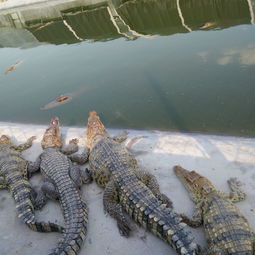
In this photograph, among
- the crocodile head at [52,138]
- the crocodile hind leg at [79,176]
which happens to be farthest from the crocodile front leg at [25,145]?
the crocodile hind leg at [79,176]

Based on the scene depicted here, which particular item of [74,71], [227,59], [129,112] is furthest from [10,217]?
[227,59]

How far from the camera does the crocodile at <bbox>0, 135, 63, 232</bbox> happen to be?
4.00 m

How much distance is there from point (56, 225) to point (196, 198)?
72.2 inches

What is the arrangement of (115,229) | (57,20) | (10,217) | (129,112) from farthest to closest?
1. (57,20)
2. (129,112)
3. (10,217)
4. (115,229)

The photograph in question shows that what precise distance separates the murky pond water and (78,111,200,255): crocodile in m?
1.47

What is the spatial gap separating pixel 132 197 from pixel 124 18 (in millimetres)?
9094

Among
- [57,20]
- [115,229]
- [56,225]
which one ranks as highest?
[57,20]

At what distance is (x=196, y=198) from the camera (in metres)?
3.94

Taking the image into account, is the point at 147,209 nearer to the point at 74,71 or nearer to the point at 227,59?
the point at 227,59

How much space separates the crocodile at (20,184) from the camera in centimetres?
400

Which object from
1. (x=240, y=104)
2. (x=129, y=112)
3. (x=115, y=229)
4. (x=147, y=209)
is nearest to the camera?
(x=147, y=209)

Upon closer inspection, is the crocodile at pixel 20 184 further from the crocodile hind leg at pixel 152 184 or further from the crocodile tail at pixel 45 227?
the crocodile hind leg at pixel 152 184

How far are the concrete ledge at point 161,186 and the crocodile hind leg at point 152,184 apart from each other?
0.13 m

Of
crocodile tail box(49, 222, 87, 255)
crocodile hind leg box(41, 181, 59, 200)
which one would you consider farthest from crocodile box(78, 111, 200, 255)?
crocodile hind leg box(41, 181, 59, 200)
